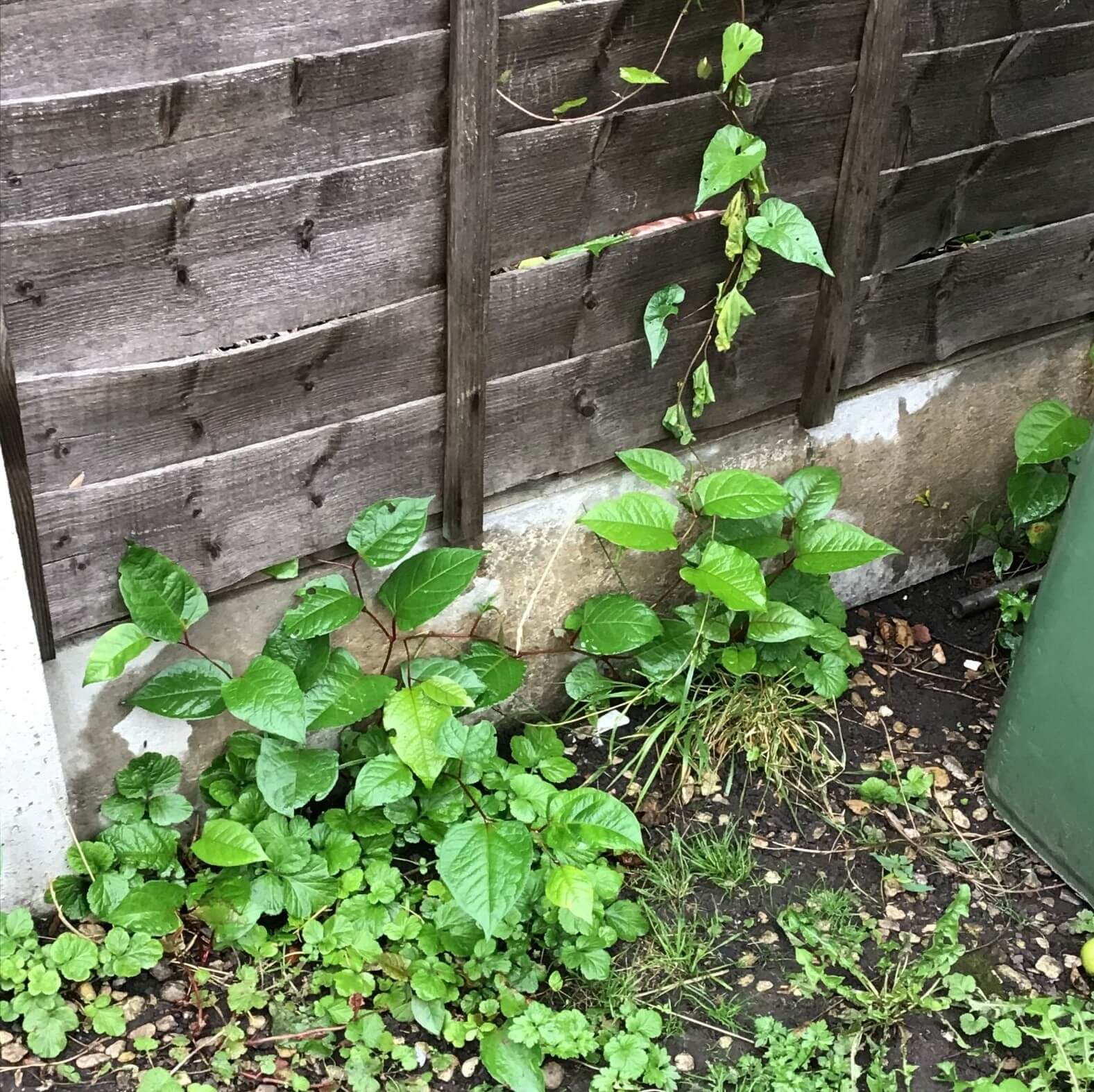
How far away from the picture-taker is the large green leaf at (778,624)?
9.83 ft

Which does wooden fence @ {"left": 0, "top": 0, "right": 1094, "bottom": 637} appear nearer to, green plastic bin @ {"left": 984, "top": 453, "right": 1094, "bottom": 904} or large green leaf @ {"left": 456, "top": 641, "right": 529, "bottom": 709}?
large green leaf @ {"left": 456, "top": 641, "right": 529, "bottom": 709}

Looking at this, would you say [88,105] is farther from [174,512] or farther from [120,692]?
[120,692]

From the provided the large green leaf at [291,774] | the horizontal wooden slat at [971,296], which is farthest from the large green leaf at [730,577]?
the large green leaf at [291,774]

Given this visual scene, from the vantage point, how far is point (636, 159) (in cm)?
255

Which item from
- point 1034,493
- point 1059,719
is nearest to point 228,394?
point 1059,719

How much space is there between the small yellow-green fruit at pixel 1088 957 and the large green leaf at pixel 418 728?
4.50ft

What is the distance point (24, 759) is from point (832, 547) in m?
1.78

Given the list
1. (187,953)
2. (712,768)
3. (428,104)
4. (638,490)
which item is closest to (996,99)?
(638,490)

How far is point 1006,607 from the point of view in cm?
341

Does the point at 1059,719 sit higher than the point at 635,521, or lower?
lower

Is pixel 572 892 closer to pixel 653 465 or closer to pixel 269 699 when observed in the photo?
pixel 269 699

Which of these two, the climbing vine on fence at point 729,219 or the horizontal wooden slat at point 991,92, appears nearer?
the climbing vine on fence at point 729,219

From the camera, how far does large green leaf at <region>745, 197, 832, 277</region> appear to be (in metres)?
2.64

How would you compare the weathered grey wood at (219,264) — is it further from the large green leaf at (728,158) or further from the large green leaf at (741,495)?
Answer: the large green leaf at (741,495)
